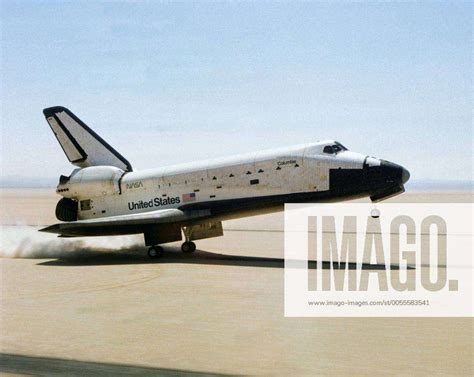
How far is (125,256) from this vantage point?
69.5ft

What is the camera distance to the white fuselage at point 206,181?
61.3 ft

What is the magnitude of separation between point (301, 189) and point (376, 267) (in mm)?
3345

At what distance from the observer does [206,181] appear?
2012 cm

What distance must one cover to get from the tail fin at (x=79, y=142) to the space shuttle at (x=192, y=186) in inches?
1.5

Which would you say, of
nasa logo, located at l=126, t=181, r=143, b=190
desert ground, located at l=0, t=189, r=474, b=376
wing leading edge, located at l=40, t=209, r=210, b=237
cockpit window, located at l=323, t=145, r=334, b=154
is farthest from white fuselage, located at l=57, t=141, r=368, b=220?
desert ground, located at l=0, t=189, r=474, b=376

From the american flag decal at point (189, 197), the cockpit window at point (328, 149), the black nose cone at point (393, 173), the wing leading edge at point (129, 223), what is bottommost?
the wing leading edge at point (129, 223)

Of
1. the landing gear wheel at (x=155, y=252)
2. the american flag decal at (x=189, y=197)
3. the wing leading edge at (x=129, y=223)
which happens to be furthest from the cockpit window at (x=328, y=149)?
the landing gear wheel at (x=155, y=252)

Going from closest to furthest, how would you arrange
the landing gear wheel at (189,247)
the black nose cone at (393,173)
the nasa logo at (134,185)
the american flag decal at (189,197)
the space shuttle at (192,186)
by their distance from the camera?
the black nose cone at (393,173), the space shuttle at (192,186), the american flag decal at (189,197), the nasa logo at (134,185), the landing gear wheel at (189,247)

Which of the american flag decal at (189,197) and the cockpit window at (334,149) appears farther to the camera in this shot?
the american flag decal at (189,197)

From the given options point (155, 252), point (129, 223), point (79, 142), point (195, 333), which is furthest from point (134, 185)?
point (195, 333)

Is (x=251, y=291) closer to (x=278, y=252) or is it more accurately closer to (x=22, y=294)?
(x=22, y=294)

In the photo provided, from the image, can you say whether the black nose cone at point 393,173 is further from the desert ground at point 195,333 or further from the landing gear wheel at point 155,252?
the landing gear wheel at point 155,252

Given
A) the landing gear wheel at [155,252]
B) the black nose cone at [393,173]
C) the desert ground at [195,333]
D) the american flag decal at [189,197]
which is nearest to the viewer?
the desert ground at [195,333]

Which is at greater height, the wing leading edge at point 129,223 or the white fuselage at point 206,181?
the white fuselage at point 206,181
